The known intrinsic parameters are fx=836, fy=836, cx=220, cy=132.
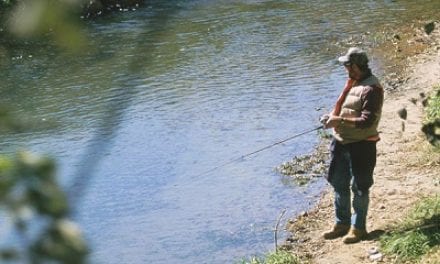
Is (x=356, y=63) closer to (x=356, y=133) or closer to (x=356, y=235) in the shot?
(x=356, y=133)

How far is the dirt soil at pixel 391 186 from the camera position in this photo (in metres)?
6.53

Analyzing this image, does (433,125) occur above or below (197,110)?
above

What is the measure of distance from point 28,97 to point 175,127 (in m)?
2.88

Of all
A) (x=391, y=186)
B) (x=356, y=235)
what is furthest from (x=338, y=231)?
(x=391, y=186)

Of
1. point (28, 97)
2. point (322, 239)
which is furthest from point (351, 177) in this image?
point (28, 97)

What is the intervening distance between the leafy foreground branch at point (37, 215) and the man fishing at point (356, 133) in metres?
5.20

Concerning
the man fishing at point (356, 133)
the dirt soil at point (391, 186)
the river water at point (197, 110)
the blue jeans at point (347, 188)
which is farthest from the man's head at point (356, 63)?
the river water at point (197, 110)

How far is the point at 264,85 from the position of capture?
12.5m

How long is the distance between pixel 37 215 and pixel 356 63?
532 centimetres

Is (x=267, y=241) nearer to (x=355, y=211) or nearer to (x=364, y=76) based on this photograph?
(x=355, y=211)

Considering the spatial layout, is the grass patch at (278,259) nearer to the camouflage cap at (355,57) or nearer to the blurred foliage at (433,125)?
the camouflage cap at (355,57)

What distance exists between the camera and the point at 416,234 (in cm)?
595

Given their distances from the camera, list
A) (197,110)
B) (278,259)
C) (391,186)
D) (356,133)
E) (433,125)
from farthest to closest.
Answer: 1. (197,110)
2. (433,125)
3. (391,186)
4. (278,259)
5. (356,133)

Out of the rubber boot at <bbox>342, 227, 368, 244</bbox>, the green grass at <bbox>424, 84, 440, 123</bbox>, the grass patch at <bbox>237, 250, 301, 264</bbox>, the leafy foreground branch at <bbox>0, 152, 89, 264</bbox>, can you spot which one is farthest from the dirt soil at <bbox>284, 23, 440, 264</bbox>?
the leafy foreground branch at <bbox>0, 152, 89, 264</bbox>
